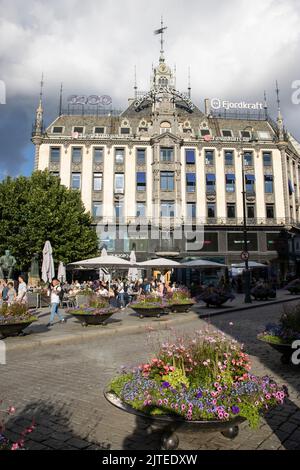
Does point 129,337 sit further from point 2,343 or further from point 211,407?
point 211,407

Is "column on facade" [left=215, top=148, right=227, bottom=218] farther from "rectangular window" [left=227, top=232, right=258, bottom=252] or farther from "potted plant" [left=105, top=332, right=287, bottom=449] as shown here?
"potted plant" [left=105, top=332, right=287, bottom=449]

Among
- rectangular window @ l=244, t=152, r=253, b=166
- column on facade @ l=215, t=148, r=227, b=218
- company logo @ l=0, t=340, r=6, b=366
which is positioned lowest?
company logo @ l=0, t=340, r=6, b=366

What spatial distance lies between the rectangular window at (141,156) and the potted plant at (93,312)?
3271 centimetres

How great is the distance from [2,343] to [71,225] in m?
23.3

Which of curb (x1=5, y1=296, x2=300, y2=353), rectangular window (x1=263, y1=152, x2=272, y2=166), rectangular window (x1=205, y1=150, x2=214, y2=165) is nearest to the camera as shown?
curb (x1=5, y1=296, x2=300, y2=353)

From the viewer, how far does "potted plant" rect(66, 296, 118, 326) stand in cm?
1179

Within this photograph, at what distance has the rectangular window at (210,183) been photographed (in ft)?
141

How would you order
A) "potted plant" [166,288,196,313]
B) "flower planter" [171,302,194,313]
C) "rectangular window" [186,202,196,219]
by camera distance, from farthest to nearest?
1. "rectangular window" [186,202,196,219]
2. "flower planter" [171,302,194,313]
3. "potted plant" [166,288,196,313]

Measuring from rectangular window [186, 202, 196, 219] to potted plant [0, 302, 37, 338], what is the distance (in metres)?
33.4

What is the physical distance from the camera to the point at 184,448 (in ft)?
11.8

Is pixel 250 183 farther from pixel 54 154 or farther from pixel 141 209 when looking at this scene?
pixel 54 154

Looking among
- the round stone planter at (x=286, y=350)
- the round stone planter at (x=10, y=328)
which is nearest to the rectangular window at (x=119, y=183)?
the round stone planter at (x=10, y=328)

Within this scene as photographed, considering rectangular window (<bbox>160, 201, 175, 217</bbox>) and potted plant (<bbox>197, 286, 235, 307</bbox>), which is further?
rectangular window (<bbox>160, 201, 175, 217</bbox>)

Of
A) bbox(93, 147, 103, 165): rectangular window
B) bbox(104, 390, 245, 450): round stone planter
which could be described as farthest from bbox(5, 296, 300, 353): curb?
bbox(93, 147, 103, 165): rectangular window
